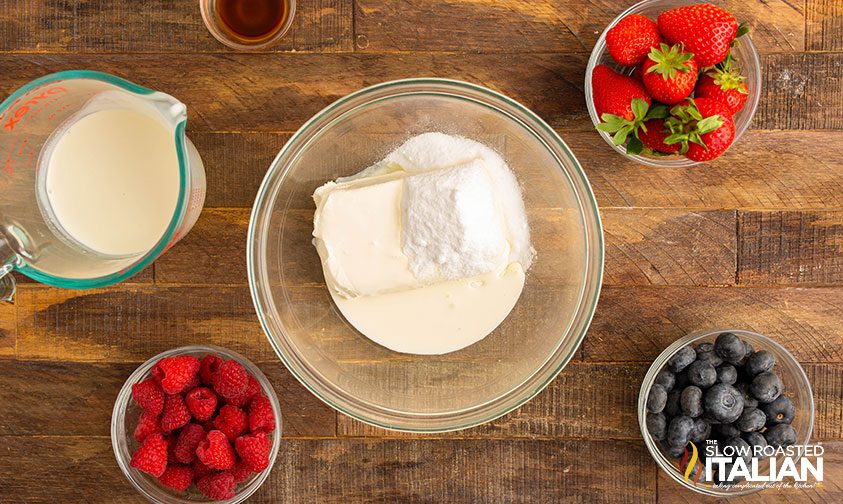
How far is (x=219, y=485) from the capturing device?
1.19 m

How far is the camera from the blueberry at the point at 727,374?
1228 mm

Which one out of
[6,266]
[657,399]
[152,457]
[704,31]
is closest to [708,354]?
[657,399]

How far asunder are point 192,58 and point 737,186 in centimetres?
127

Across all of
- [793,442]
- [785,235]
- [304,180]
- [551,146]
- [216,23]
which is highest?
[216,23]

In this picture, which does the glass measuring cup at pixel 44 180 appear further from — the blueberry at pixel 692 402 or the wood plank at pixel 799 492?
the wood plank at pixel 799 492

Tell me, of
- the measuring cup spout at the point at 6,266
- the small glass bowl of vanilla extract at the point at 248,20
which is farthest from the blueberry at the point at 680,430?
the measuring cup spout at the point at 6,266

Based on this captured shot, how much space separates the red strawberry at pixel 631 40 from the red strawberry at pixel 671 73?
3 cm

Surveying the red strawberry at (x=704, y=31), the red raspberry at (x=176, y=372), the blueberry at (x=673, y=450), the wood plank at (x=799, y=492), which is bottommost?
the wood plank at (x=799, y=492)

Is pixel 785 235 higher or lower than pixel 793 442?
higher

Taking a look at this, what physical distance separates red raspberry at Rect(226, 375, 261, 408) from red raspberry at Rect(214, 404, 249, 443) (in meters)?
0.01

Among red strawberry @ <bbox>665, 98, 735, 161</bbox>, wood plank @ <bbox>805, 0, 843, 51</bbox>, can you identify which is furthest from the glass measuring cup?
wood plank @ <bbox>805, 0, 843, 51</bbox>

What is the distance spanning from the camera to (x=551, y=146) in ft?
3.92

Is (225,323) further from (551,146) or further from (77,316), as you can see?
(551,146)

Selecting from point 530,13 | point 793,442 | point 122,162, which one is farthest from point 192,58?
point 793,442
